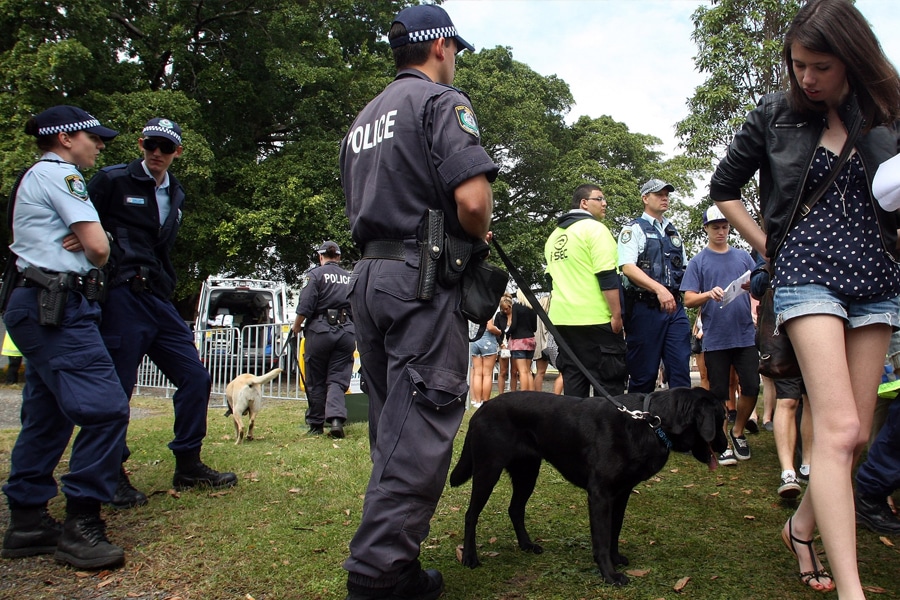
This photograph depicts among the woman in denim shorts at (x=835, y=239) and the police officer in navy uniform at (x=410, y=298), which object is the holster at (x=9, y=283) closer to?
the police officer in navy uniform at (x=410, y=298)

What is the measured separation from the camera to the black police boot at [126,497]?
4047 mm

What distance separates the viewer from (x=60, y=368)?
10.3 feet

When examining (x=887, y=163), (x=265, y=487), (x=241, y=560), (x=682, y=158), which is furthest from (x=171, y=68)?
(x=887, y=163)

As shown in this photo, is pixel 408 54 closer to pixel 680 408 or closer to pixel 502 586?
pixel 680 408

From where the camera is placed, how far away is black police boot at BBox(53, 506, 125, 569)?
3061 mm

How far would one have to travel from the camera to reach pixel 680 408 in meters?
2.95

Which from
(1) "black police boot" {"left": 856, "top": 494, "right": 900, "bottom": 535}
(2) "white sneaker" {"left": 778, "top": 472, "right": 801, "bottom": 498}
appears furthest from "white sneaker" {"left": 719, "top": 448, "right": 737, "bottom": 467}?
(1) "black police boot" {"left": 856, "top": 494, "right": 900, "bottom": 535}

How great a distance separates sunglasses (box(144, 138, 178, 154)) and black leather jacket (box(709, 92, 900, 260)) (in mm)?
3161

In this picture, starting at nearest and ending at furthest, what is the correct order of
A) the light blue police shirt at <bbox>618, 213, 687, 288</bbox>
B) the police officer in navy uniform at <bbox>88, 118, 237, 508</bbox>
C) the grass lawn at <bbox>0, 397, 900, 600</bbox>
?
the grass lawn at <bbox>0, 397, 900, 600</bbox>
the police officer in navy uniform at <bbox>88, 118, 237, 508</bbox>
the light blue police shirt at <bbox>618, 213, 687, 288</bbox>

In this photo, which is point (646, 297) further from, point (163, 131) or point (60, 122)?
point (60, 122)

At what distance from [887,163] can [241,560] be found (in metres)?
3.14

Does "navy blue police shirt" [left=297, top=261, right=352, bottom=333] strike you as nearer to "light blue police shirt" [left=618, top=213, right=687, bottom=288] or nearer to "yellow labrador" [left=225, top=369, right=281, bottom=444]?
"yellow labrador" [left=225, top=369, right=281, bottom=444]

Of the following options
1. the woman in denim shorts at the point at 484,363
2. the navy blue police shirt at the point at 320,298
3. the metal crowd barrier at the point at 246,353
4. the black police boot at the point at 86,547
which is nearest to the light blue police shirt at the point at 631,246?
the navy blue police shirt at the point at 320,298

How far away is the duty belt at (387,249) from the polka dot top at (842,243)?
4.67 feet
